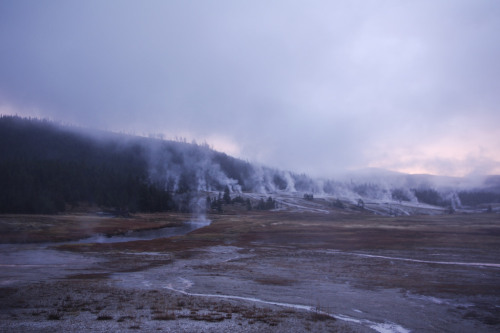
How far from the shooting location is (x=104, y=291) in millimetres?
20906

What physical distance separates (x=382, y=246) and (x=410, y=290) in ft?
82.9

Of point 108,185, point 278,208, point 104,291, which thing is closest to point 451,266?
point 104,291

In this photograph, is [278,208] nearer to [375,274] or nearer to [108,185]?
[108,185]

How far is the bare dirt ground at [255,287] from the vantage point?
15.3 metres

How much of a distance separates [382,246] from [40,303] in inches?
1711

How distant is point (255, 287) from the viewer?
24.3m

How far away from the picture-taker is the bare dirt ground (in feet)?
50.3

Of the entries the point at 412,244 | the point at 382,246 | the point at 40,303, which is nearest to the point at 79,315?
the point at 40,303

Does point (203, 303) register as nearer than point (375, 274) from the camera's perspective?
Yes

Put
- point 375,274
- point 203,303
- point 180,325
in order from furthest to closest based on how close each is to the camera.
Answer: point 375,274, point 203,303, point 180,325

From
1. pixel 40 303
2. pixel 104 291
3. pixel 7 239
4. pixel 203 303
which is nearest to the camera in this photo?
pixel 40 303

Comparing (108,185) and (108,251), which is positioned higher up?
(108,185)

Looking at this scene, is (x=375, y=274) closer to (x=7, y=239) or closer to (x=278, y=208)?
(x=7, y=239)

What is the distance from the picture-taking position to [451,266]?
32.4 metres
